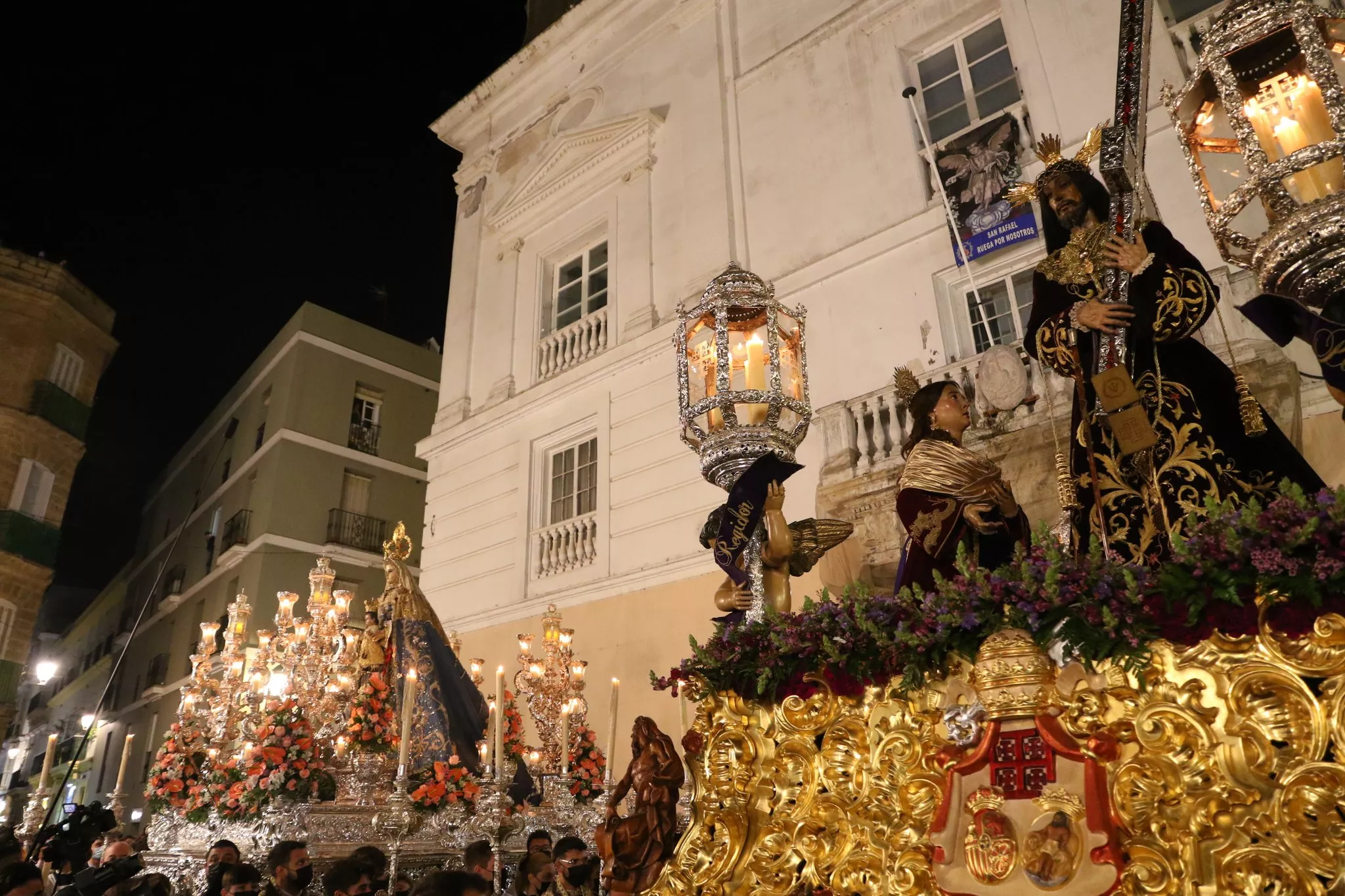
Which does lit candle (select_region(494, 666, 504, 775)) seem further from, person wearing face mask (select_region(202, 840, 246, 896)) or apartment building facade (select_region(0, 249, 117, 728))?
apartment building facade (select_region(0, 249, 117, 728))

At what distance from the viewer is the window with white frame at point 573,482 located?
1164cm

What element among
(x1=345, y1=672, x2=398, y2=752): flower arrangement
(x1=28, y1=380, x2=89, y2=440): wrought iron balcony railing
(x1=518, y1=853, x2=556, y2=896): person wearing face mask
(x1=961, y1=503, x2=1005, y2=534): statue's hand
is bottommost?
(x1=518, y1=853, x2=556, y2=896): person wearing face mask

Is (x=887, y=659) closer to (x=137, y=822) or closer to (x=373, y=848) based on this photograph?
(x=373, y=848)

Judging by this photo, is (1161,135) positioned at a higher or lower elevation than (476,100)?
lower

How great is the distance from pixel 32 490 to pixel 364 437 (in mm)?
7231

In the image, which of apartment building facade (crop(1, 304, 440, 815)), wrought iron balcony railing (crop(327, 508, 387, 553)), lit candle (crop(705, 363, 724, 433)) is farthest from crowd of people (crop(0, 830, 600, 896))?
wrought iron balcony railing (crop(327, 508, 387, 553))

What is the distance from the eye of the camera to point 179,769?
7035mm

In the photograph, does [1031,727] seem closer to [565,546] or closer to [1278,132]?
[1278,132]

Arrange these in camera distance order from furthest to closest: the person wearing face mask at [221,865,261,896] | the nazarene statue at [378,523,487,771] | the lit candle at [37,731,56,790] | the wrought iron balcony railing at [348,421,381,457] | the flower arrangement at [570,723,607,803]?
the wrought iron balcony railing at [348,421,381,457] → the flower arrangement at [570,723,607,803] → the lit candle at [37,731,56,790] → the nazarene statue at [378,523,487,771] → the person wearing face mask at [221,865,261,896]

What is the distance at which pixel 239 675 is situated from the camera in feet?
23.2

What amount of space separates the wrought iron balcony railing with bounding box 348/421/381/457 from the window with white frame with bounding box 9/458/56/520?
684 cm

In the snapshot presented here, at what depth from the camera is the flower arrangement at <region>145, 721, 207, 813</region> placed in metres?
6.93

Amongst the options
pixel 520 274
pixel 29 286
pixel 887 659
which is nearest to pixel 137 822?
pixel 29 286

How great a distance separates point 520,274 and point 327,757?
8671 mm
